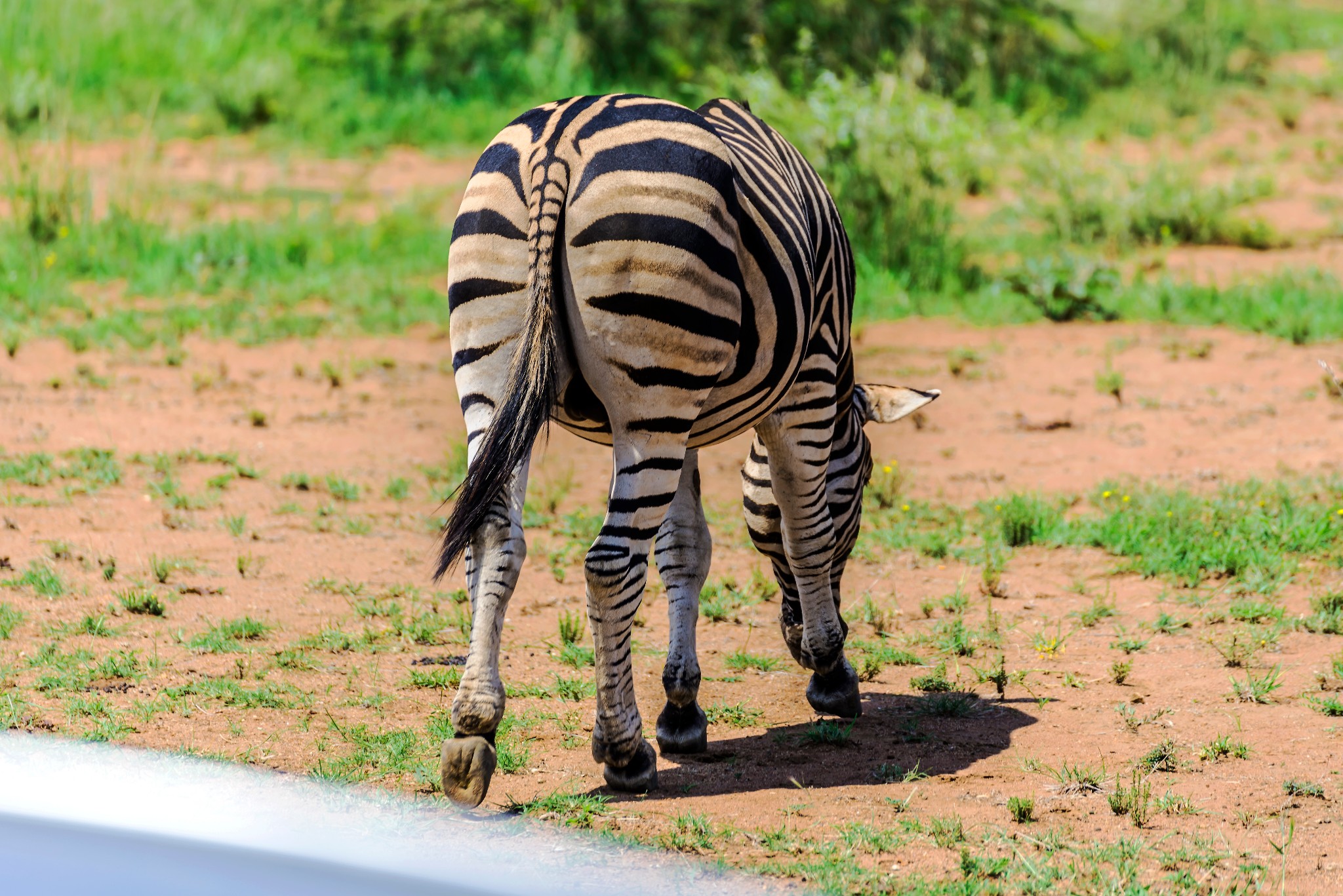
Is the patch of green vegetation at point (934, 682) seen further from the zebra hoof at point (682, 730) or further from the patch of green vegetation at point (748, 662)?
the zebra hoof at point (682, 730)

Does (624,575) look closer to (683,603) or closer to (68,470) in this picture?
(683,603)

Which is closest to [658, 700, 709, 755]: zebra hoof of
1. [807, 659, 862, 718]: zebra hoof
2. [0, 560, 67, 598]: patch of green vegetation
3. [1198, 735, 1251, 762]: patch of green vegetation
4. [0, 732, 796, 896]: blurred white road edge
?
[807, 659, 862, 718]: zebra hoof

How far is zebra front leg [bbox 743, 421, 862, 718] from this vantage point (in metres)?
4.57

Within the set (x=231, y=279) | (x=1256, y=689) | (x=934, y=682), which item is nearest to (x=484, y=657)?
(x=934, y=682)

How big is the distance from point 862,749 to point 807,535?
0.76m

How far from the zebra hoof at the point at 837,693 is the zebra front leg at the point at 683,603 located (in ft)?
1.38

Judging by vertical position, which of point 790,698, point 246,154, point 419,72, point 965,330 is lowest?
point 790,698

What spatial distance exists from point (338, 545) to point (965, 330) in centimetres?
522

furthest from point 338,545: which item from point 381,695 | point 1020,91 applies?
point 1020,91

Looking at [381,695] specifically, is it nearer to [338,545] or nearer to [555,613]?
[555,613]

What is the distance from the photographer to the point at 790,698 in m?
5.05

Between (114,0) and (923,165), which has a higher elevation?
(114,0)

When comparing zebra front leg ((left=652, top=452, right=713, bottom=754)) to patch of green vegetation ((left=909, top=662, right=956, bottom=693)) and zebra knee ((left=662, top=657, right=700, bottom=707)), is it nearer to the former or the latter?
zebra knee ((left=662, top=657, right=700, bottom=707))

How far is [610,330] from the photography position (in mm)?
3664
